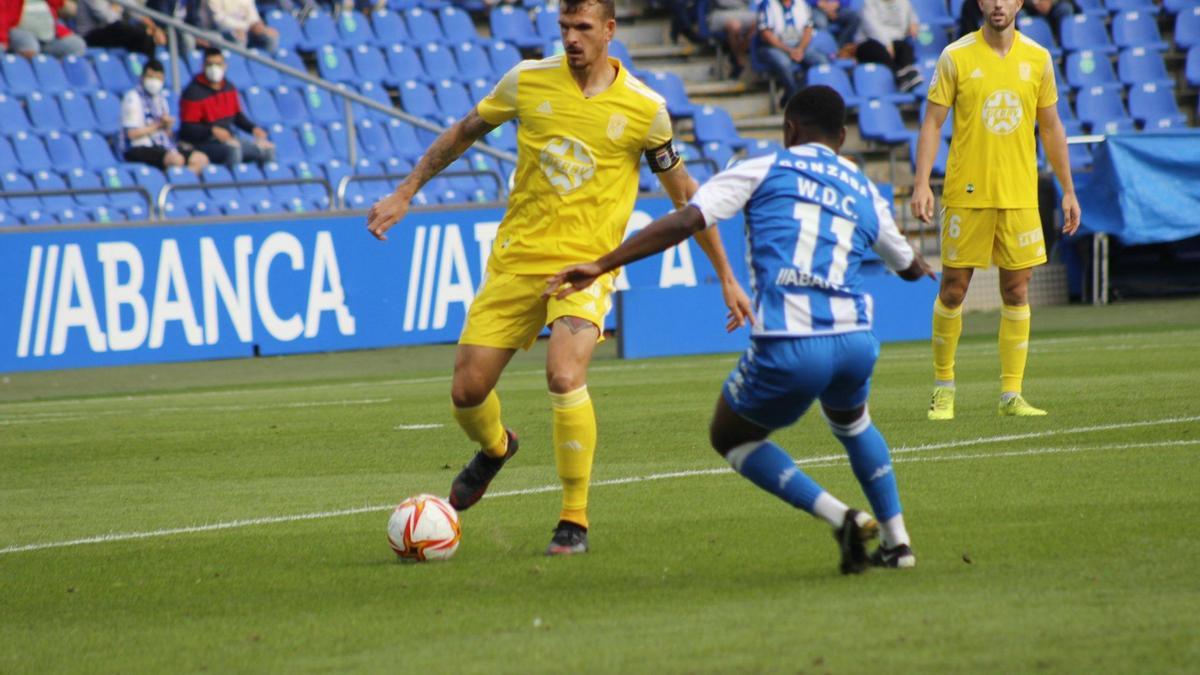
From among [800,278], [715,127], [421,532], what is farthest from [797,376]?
[715,127]

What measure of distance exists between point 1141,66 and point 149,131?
42.3 feet

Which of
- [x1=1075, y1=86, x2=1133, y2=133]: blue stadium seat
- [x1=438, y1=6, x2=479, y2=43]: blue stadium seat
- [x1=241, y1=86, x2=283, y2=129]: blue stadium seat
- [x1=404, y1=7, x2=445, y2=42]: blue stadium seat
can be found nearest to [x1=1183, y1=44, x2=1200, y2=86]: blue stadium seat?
[x1=1075, y1=86, x2=1133, y2=133]: blue stadium seat

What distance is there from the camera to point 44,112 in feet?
58.5

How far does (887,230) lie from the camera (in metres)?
5.58

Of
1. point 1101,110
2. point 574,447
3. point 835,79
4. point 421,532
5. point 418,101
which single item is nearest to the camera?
point 421,532

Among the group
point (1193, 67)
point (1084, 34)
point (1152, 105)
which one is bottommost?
point (1152, 105)

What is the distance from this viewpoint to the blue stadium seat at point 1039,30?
76.0 feet

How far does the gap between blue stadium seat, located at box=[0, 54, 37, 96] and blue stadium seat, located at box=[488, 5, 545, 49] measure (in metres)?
5.90

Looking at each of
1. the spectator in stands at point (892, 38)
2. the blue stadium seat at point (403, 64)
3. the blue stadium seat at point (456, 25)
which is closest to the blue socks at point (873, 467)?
the blue stadium seat at point (403, 64)

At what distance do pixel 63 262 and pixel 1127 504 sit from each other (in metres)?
11.4

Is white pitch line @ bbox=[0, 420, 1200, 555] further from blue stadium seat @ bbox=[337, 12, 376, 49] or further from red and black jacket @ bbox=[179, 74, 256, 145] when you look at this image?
blue stadium seat @ bbox=[337, 12, 376, 49]

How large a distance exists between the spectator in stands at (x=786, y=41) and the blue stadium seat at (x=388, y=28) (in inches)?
173

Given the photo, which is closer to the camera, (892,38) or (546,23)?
(546,23)

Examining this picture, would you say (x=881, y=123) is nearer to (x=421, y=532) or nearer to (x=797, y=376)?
(x=421, y=532)
